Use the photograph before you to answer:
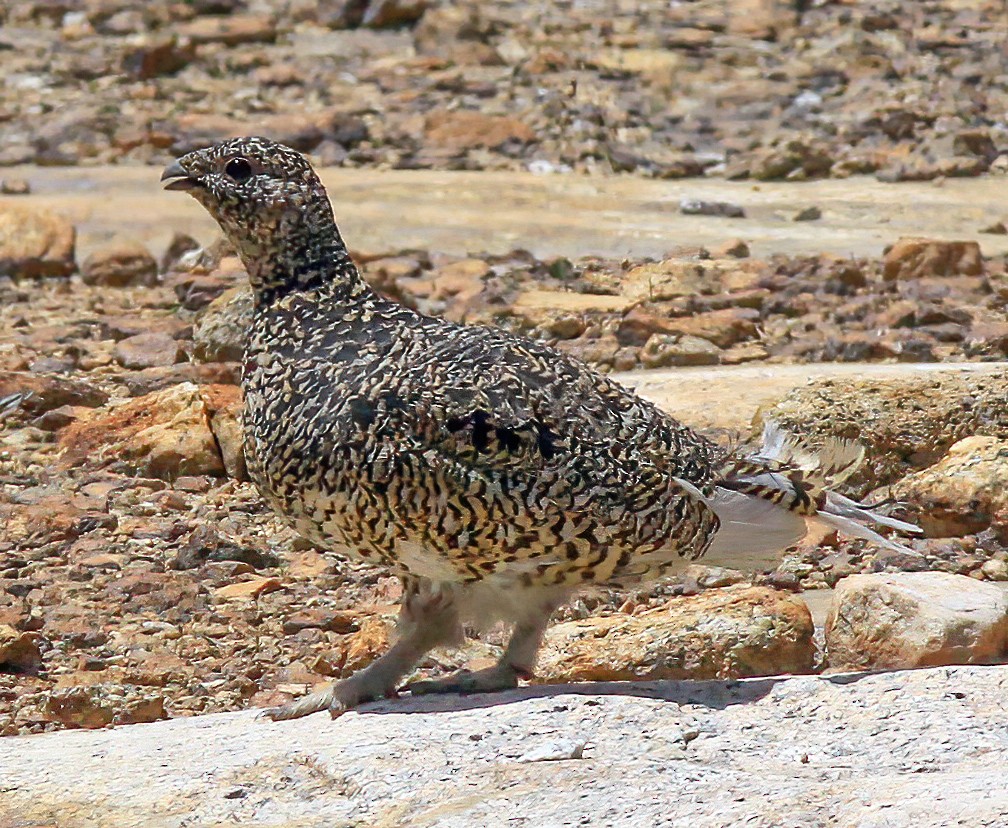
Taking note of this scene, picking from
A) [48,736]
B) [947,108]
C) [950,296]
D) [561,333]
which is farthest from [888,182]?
[48,736]

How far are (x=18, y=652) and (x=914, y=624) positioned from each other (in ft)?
10.2

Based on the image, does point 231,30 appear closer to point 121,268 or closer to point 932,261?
point 121,268

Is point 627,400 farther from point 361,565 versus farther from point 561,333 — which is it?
point 561,333

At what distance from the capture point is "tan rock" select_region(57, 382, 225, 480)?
870 cm

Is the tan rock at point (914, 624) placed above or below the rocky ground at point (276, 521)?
above

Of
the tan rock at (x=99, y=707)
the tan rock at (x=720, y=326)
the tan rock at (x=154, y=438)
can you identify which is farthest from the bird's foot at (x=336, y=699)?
the tan rock at (x=720, y=326)

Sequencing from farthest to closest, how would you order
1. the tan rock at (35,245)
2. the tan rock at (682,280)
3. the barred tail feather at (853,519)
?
the tan rock at (35,245) < the tan rock at (682,280) < the barred tail feather at (853,519)

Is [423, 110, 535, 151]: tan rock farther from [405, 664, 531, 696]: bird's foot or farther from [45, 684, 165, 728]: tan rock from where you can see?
[405, 664, 531, 696]: bird's foot

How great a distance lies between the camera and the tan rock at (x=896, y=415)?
316 inches

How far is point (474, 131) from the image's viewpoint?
620 inches

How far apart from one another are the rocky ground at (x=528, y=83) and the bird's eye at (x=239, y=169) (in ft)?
30.2

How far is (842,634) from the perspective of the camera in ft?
20.6

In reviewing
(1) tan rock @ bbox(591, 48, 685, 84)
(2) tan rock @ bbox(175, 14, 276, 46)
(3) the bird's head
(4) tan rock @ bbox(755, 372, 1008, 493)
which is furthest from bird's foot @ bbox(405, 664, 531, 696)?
(2) tan rock @ bbox(175, 14, 276, 46)

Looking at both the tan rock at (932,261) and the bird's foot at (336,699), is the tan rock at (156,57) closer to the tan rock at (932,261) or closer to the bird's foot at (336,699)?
the tan rock at (932,261)
